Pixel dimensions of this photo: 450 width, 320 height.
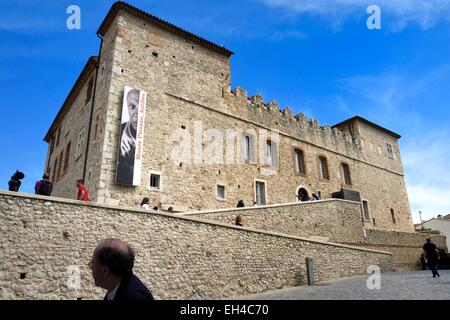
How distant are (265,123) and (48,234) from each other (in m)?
15.0

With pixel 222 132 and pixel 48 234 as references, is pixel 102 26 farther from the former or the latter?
pixel 48 234

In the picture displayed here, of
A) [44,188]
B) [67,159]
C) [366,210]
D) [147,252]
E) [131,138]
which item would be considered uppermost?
[67,159]

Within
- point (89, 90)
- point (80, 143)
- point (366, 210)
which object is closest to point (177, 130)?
point (80, 143)

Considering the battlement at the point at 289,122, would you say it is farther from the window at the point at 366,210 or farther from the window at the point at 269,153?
the window at the point at 366,210

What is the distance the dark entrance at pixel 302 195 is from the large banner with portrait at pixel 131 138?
34.9 ft

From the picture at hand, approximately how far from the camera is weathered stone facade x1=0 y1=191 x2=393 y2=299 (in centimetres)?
731

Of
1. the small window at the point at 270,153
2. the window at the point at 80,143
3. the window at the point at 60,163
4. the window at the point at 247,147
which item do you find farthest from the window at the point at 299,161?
the window at the point at 60,163

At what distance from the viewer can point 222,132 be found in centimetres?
1789

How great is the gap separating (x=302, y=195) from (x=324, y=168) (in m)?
3.76

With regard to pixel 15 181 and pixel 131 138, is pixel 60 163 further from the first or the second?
pixel 15 181

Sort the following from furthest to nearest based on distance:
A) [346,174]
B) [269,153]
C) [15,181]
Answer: [346,174], [269,153], [15,181]

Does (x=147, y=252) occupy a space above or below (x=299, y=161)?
below

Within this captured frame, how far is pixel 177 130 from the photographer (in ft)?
52.4
